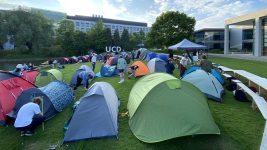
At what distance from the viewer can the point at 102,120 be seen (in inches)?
170

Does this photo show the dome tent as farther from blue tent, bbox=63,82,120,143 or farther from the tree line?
the tree line

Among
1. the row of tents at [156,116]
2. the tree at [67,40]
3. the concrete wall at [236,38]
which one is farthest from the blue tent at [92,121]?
the concrete wall at [236,38]

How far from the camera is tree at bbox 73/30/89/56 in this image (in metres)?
42.9

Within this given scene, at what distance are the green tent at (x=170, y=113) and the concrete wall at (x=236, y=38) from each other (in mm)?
43379

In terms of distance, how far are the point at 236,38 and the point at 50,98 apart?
46.6 metres

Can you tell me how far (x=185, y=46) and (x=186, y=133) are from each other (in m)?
11.1

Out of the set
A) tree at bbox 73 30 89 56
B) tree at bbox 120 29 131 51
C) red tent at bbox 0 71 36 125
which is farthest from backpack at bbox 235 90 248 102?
tree at bbox 120 29 131 51

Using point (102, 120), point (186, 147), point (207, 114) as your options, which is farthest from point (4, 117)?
point (207, 114)

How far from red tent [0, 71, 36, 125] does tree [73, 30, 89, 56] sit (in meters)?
38.6

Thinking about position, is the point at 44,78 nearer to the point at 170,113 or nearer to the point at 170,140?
the point at 170,113

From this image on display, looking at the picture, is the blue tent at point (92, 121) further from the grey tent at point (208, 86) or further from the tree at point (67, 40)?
the tree at point (67, 40)

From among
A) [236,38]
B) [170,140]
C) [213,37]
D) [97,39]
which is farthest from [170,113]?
[213,37]

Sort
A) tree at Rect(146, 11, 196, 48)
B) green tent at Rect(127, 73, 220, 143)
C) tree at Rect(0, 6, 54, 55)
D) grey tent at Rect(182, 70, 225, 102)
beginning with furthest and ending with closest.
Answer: tree at Rect(0, 6, 54, 55), tree at Rect(146, 11, 196, 48), grey tent at Rect(182, 70, 225, 102), green tent at Rect(127, 73, 220, 143)

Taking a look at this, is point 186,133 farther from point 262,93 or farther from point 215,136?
point 262,93
